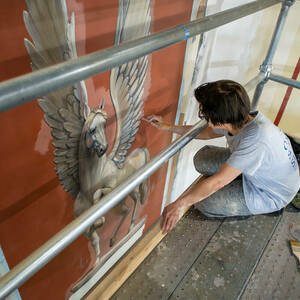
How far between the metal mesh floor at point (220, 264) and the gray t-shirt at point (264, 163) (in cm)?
15

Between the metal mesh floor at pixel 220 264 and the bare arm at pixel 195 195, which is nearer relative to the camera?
the bare arm at pixel 195 195

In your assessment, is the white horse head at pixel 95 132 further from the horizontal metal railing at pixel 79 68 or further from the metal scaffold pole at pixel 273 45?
the metal scaffold pole at pixel 273 45

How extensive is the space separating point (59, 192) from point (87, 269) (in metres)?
0.55

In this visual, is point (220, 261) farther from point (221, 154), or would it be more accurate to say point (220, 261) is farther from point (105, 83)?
point (105, 83)

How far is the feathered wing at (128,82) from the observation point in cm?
82

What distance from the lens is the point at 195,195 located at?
104 cm

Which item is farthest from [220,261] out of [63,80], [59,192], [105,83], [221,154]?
[63,80]

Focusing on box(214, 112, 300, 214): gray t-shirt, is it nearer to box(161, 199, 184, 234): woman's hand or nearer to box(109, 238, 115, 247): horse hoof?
box(161, 199, 184, 234): woman's hand

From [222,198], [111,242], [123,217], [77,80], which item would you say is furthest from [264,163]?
[77,80]

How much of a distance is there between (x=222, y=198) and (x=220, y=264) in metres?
0.31

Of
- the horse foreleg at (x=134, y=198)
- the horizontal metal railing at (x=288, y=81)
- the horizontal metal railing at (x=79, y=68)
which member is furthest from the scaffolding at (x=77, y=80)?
the horizontal metal railing at (x=288, y=81)

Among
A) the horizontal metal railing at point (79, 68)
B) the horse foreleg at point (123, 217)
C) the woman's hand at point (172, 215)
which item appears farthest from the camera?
the horse foreleg at point (123, 217)

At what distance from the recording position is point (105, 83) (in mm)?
857

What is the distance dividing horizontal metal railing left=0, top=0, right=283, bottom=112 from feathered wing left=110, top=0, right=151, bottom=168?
0.20 metres
